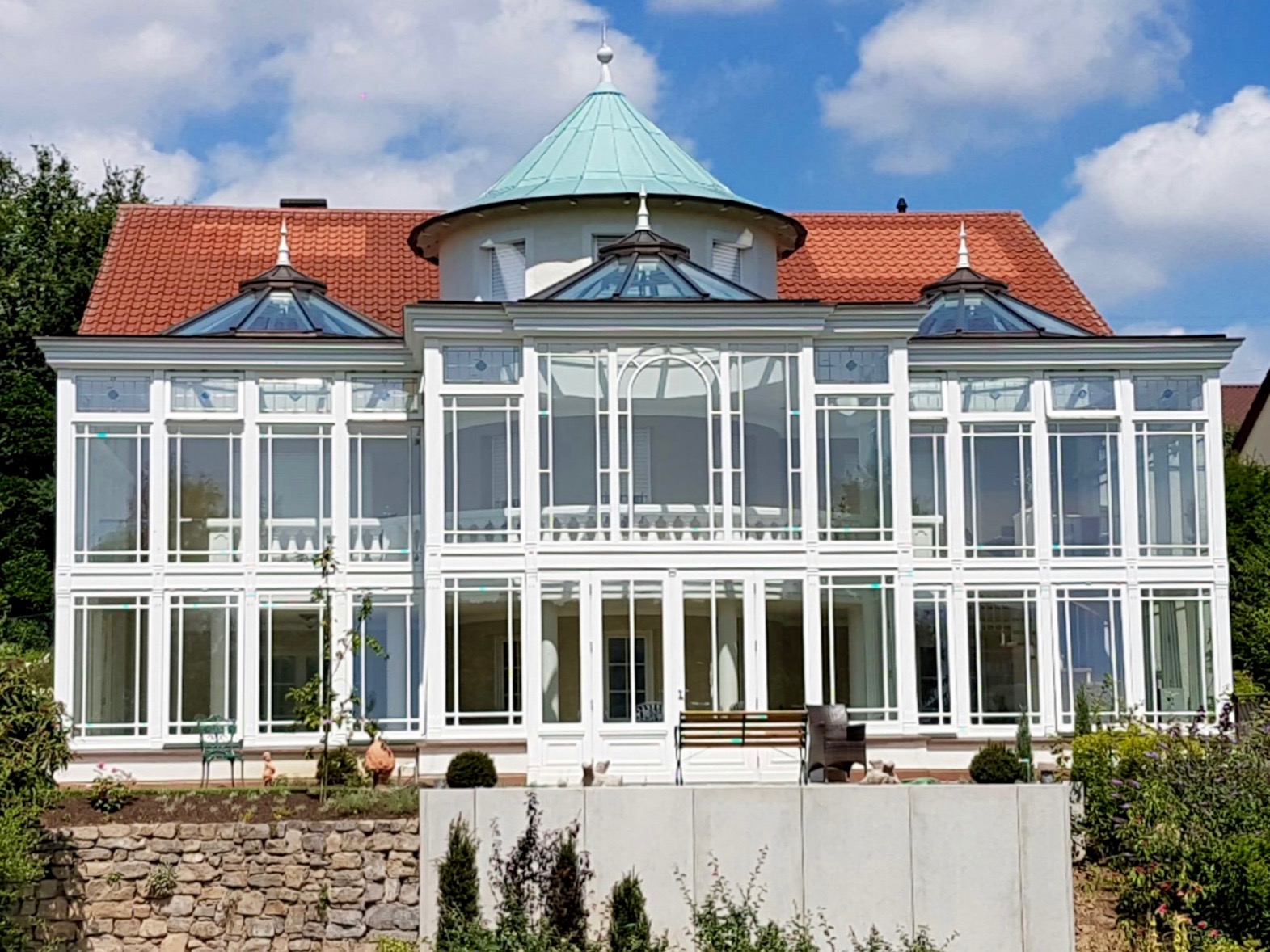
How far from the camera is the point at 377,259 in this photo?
39656mm

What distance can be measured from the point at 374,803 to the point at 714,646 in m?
6.34

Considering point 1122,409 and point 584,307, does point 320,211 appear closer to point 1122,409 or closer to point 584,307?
point 584,307

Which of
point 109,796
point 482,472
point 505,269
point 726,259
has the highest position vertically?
point 726,259

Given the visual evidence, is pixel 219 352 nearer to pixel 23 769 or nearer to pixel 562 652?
pixel 562 652

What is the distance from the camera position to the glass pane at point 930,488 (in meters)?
31.5

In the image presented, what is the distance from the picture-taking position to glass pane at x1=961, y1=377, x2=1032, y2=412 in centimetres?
3169

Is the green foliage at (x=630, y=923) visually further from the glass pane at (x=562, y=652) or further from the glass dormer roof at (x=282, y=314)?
the glass dormer roof at (x=282, y=314)

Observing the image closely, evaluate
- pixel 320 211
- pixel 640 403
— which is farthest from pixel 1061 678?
pixel 320 211

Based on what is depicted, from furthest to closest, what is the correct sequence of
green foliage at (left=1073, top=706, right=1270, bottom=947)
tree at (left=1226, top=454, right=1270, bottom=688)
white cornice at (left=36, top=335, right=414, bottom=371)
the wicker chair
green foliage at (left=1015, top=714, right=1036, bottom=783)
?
tree at (left=1226, top=454, right=1270, bottom=688)
white cornice at (left=36, top=335, right=414, bottom=371)
green foliage at (left=1015, top=714, right=1036, bottom=783)
the wicker chair
green foliage at (left=1073, top=706, right=1270, bottom=947)

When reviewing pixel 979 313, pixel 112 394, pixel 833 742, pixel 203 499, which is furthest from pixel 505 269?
pixel 833 742

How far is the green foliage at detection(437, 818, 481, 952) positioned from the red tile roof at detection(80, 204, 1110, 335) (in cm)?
1624

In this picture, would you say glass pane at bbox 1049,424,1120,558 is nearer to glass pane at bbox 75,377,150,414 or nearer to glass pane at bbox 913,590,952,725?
glass pane at bbox 913,590,952,725

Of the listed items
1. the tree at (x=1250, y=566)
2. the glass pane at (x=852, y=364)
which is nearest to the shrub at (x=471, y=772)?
the glass pane at (x=852, y=364)

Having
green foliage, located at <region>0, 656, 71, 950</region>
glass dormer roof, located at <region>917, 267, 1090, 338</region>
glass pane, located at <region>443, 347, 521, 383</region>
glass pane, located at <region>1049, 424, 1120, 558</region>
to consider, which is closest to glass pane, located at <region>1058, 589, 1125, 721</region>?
glass pane, located at <region>1049, 424, 1120, 558</region>
